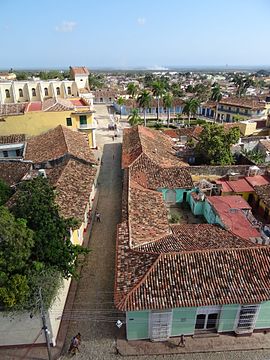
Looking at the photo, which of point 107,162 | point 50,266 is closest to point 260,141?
point 107,162

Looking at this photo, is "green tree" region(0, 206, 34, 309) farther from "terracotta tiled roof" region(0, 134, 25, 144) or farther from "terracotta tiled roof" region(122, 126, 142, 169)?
"terracotta tiled roof" region(0, 134, 25, 144)

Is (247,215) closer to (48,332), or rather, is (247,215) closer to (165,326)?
(165,326)

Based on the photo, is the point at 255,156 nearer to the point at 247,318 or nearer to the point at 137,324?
the point at 247,318

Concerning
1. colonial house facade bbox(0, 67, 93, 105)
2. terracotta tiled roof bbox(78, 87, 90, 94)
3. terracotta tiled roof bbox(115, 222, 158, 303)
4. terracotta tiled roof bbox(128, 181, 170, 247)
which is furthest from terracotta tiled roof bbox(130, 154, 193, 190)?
terracotta tiled roof bbox(78, 87, 90, 94)

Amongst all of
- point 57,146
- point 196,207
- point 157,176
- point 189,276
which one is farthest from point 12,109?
point 189,276

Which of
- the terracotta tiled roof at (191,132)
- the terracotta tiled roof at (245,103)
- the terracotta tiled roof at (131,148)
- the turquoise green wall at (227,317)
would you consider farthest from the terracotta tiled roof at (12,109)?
the terracotta tiled roof at (245,103)
